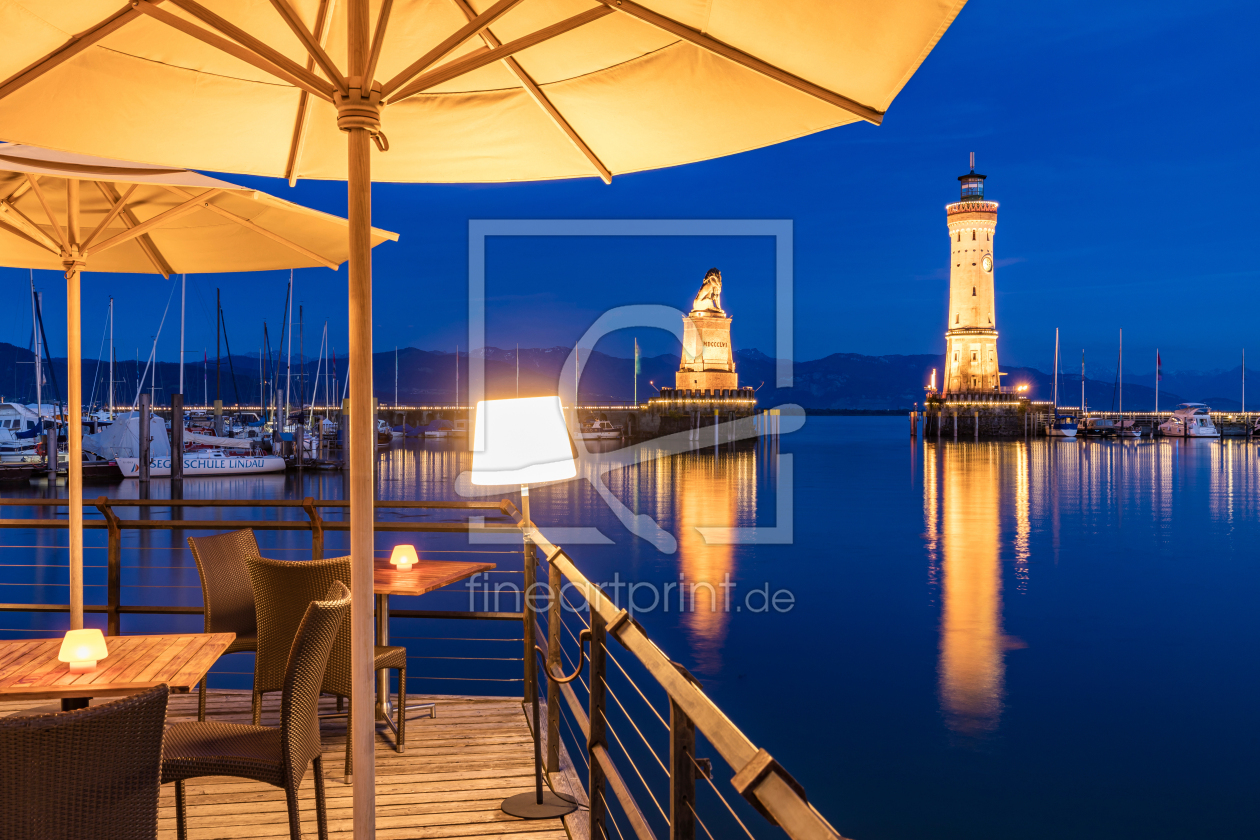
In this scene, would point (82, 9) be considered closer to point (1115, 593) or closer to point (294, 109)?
point (294, 109)

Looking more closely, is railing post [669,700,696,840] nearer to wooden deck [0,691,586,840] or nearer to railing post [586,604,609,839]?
railing post [586,604,609,839]

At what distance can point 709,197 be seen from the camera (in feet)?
312

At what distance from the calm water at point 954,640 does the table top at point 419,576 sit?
1.43 feet

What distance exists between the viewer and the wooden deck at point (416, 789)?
2992 mm

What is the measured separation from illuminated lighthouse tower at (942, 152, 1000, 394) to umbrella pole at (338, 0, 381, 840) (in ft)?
222

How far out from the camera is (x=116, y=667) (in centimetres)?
254

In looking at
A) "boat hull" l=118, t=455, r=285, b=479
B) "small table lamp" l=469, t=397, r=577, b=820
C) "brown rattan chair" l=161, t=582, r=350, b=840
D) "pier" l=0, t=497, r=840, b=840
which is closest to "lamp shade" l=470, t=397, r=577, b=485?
→ "small table lamp" l=469, t=397, r=577, b=820

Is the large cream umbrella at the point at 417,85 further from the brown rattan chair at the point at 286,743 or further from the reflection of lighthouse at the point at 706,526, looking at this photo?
the reflection of lighthouse at the point at 706,526

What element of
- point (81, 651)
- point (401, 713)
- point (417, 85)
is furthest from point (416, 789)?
point (417, 85)

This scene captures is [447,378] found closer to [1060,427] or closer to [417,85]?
[1060,427]

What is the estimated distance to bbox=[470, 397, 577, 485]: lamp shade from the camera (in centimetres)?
325

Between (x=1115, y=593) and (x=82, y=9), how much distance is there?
19.7 metres

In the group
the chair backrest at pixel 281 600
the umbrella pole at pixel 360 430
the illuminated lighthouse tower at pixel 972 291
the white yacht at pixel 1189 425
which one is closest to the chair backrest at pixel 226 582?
the chair backrest at pixel 281 600

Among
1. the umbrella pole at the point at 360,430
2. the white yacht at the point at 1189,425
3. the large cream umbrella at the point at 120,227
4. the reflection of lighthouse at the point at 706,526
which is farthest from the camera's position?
the white yacht at the point at 1189,425
